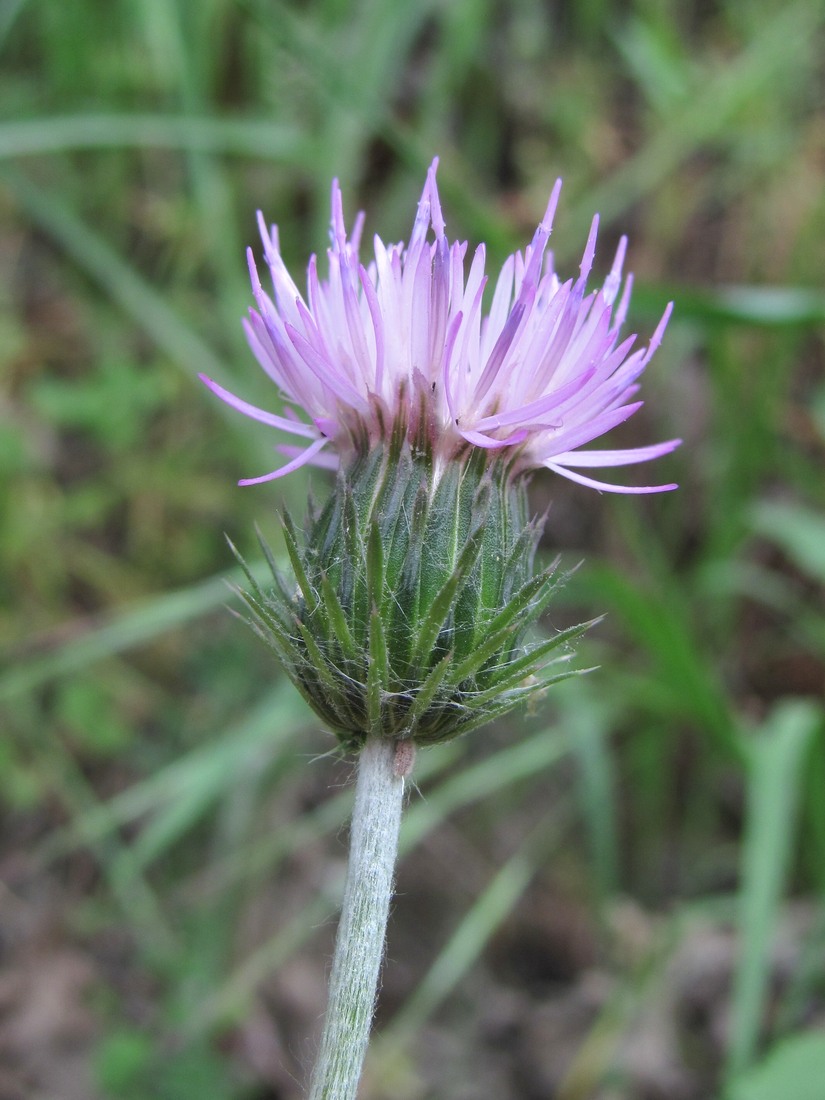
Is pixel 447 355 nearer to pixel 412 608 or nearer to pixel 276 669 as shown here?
pixel 412 608

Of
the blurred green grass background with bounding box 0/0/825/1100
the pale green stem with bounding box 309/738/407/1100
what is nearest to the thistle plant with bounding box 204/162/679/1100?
the pale green stem with bounding box 309/738/407/1100

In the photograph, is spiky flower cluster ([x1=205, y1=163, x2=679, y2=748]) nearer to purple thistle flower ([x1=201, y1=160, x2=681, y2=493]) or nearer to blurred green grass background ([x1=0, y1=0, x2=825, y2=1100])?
purple thistle flower ([x1=201, y1=160, x2=681, y2=493])

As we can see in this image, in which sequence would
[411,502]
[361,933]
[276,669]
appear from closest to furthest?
[361,933]
[411,502]
[276,669]

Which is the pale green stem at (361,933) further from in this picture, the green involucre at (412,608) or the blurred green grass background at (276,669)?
the blurred green grass background at (276,669)

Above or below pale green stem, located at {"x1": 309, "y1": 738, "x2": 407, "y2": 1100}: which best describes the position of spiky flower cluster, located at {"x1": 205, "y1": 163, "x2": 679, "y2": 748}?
above

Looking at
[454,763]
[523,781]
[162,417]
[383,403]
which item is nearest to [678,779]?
[523,781]

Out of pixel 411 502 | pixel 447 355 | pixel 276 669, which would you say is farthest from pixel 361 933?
pixel 276 669

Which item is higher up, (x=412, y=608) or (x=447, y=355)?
(x=447, y=355)

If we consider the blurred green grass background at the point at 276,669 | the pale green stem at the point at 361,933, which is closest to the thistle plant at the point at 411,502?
A: the pale green stem at the point at 361,933
